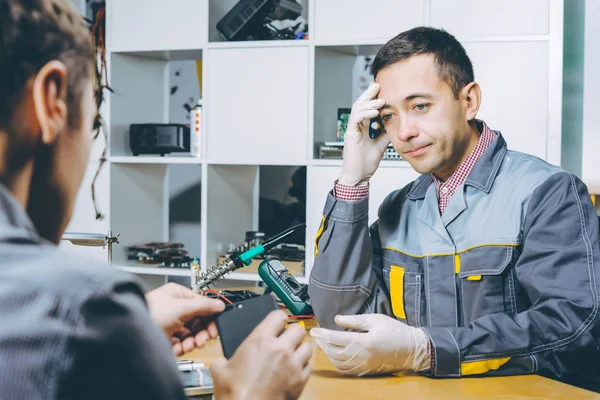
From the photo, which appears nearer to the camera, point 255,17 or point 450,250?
point 450,250

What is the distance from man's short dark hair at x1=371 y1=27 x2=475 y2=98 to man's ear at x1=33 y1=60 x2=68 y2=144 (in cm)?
138

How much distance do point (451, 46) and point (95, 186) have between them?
182 cm

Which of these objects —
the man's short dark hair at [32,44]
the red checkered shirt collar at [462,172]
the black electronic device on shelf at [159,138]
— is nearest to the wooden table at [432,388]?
the red checkered shirt collar at [462,172]

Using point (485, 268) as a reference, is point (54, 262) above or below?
above

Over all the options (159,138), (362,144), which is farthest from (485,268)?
(159,138)

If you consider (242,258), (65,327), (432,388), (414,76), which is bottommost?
(432,388)

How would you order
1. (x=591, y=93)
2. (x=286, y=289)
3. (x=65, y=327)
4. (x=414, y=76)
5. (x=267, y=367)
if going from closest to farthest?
(x=65, y=327)
(x=267, y=367)
(x=414, y=76)
(x=286, y=289)
(x=591, y=93)

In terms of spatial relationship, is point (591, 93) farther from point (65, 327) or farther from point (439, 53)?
point (65, 327)

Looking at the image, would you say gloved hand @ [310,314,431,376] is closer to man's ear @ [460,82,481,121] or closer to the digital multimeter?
the digital multimeter

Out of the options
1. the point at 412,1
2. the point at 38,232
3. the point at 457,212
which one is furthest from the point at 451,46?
the point at 38,232

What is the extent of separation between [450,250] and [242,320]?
875 mm

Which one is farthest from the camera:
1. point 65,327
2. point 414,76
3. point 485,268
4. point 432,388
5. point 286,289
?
point 286,289

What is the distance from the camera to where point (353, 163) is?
1.93m

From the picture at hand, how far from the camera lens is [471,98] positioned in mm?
1843
